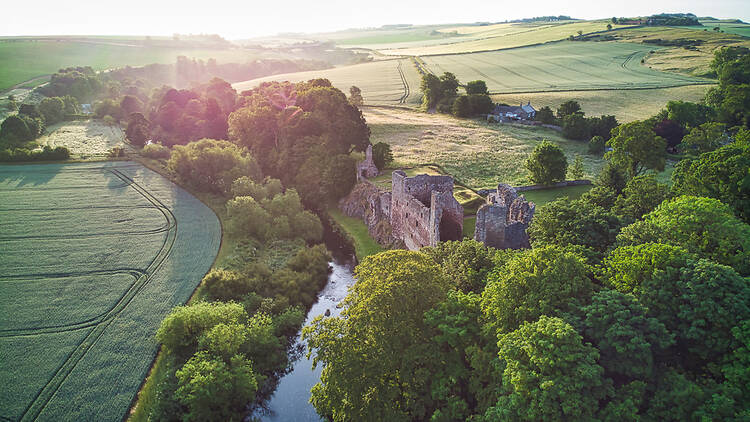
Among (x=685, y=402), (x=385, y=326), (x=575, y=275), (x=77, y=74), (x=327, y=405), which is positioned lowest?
(x=327, y=405)

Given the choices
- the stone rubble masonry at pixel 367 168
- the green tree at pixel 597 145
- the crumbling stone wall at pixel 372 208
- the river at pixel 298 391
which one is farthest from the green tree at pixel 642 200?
the green tree at pixel 597 145

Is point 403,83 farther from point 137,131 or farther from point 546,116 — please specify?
point 137,131

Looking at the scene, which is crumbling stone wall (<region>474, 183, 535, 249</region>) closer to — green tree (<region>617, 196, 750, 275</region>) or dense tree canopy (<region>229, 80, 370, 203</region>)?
green tree (<region>617, 196, 750, 275</region>)

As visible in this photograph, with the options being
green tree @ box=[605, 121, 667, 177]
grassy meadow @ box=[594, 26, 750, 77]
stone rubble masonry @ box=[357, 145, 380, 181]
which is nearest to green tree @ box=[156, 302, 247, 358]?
stone rubble masonry @ box=[357, 145, 380, 181]

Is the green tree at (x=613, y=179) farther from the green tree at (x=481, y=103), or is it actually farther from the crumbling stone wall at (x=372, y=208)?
the green tree at (x=481, y=103)

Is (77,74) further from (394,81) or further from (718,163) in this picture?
(718,163)

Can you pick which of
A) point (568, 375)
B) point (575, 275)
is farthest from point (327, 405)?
point (575, 275)
